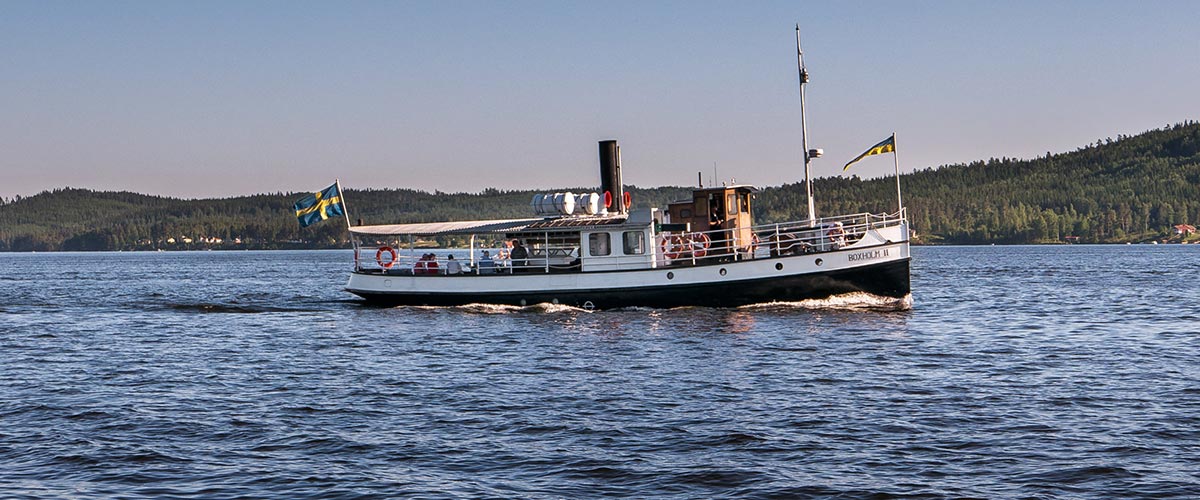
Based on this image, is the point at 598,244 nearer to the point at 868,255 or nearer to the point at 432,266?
the point at 432,266

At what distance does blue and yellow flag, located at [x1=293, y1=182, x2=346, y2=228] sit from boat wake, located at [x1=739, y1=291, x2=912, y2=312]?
16655 millimetres

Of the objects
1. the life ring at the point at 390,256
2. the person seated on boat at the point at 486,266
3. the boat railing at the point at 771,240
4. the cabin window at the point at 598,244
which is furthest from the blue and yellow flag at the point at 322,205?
the boat railing at the point at 771,240

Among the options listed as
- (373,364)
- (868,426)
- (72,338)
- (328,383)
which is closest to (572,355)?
(373,364)

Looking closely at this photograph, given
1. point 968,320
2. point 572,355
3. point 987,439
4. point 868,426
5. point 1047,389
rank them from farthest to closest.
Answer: point 968,320
point 572,355
point 1047,389
point 868,426
point 987,439

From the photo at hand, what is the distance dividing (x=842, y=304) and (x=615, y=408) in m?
21.0

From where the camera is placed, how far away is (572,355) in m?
29.0

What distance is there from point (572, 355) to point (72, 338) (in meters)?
18.0

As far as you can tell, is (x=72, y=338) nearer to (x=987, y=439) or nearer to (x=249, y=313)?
(x=249, y=313)

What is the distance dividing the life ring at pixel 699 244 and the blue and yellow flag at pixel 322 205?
13.9 m

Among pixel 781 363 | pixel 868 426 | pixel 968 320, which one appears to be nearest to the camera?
pixel 868 426

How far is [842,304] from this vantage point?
132ft

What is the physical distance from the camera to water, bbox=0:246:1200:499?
607 inches

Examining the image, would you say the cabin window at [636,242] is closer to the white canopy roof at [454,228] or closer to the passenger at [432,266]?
the white canopy roof at [454,228]

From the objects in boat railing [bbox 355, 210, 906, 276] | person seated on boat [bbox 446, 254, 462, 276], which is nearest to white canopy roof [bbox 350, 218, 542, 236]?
boat railing [bbox 355, 210, 906, 276]
